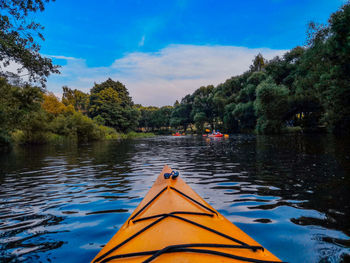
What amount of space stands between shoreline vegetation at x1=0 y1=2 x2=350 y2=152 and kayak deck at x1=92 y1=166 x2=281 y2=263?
1425cm

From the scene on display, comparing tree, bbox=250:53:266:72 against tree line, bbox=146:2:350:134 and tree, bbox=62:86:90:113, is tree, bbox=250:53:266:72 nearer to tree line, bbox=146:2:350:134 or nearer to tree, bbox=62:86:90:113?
tree line, bbox=146:2:350:134

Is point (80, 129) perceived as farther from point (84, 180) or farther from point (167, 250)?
point (167, 250)

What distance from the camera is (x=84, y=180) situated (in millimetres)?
6777

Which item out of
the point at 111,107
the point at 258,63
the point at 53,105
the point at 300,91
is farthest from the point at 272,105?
the point at 53,105

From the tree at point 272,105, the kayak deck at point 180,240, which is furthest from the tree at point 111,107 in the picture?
the kayak deck at point 180,240

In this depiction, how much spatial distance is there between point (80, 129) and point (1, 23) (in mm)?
25317

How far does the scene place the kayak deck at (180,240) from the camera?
1.63 m

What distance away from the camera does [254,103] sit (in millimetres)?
36906

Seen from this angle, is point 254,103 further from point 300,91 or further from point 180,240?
point 180,240

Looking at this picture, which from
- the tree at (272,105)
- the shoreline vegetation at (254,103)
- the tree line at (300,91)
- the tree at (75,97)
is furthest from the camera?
the tree at (75,97)

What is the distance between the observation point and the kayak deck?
1.63m

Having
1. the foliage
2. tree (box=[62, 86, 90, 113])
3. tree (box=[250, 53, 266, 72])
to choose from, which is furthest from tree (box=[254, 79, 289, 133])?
tree (box=[62, 86, 90, 113])

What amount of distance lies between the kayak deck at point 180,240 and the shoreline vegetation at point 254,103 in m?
14.3

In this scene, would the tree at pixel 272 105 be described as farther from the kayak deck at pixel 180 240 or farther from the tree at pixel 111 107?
the tree at pixel 111 107
